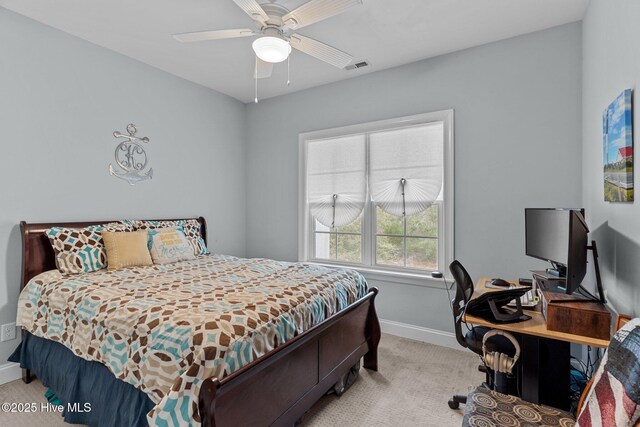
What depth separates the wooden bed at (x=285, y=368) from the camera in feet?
4.43

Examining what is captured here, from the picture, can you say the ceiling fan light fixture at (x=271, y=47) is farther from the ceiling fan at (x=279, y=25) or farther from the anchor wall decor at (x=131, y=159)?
the anchor wall decor at (x=131, y=159)

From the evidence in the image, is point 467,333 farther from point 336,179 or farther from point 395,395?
point 336,179

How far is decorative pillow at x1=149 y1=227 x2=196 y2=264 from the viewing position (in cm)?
292

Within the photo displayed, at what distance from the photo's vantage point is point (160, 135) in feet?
11.4

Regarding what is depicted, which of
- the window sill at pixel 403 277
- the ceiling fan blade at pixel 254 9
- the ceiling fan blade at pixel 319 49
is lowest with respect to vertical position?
the window sill at pixel 403 277

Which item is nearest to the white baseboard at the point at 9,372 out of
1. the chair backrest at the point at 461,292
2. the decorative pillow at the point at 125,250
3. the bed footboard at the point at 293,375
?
the decorative pillow at the point at 125,250

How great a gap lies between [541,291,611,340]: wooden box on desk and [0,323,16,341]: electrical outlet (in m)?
3.58

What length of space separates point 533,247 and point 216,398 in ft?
7.31

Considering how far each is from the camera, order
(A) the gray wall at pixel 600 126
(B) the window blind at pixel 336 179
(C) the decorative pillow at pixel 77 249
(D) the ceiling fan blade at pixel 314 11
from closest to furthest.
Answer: (A) the gray wall at pixel 600 126
(D) the ceiling fan blade at pixel 314 11
(C) the decorative pillow at pixel 77 249
(B) the window blind at pixel 336 179

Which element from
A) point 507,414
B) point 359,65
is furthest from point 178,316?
point 359,65

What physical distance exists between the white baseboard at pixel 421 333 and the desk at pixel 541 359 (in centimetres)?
117

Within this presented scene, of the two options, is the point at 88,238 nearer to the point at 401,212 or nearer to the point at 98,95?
the point at 98,95

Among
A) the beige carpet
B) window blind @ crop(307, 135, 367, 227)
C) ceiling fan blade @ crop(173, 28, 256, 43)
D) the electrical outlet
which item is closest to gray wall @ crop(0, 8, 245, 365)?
the electrical outlet

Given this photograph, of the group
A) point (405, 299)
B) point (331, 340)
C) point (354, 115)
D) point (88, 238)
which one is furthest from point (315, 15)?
point (405, 299)
